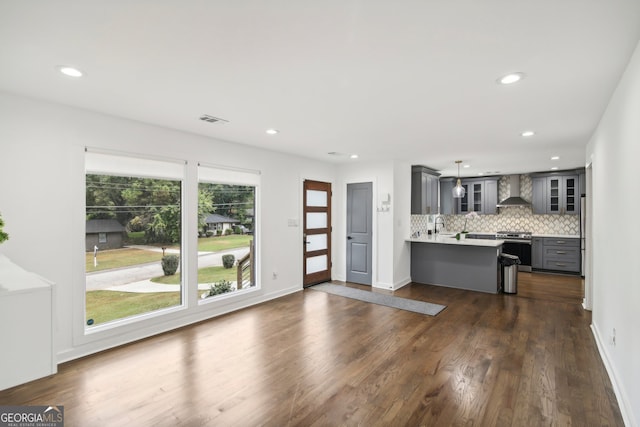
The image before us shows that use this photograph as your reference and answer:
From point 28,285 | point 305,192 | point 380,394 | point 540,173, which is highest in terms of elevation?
point 540,173

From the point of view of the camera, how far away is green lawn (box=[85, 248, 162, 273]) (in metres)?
3.44

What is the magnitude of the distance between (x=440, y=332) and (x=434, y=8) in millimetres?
3519

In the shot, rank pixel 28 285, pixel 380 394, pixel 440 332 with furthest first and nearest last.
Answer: pixel 440 332, pixel 380 394, pixel 28 285

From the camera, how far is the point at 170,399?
8.09ft

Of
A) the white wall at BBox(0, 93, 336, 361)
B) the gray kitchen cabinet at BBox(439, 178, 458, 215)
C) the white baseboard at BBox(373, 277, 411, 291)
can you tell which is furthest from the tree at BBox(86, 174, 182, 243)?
the gray kitchen cabinet at BBox(439, 178, 458, 215)

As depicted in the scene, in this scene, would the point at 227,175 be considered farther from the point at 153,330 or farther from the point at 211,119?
the point at 153,330

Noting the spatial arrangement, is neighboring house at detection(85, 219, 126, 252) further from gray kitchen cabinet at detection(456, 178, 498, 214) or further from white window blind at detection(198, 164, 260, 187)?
gray kitchen cabinet at detection(456, 178, 498, 214)

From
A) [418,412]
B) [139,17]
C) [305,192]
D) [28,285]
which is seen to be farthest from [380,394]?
[305,192]

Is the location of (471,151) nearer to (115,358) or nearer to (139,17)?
(139,17)

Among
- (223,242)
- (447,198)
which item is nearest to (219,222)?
(223,242)

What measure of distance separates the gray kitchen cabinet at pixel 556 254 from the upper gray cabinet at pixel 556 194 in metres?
0.70

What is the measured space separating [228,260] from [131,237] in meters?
1.52

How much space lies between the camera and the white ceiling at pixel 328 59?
1.61 metres

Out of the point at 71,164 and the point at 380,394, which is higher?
the point at 71,164
